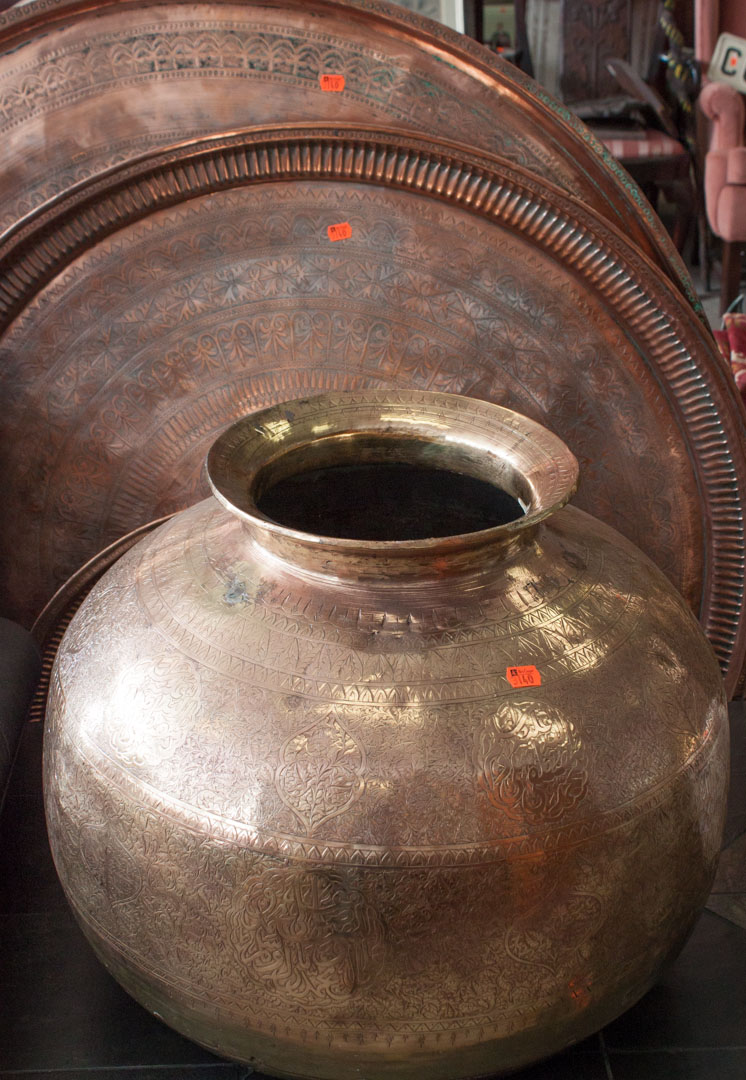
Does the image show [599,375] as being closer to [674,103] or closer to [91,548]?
[91,548]

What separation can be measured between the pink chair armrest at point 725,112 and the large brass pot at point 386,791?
398cm

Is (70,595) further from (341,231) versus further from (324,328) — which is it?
(341,231)

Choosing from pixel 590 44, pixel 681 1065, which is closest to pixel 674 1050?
pixel 681 1065

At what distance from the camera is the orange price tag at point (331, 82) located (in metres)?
1.98

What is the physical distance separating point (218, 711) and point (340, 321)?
3.38 ft

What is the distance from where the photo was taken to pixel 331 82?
1.98m

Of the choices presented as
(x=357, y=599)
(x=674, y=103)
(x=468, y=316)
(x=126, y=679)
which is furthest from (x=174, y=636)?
(x=674, y=103)

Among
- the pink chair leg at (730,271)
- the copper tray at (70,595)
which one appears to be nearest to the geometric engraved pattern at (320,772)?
the copper tray at (70,595)

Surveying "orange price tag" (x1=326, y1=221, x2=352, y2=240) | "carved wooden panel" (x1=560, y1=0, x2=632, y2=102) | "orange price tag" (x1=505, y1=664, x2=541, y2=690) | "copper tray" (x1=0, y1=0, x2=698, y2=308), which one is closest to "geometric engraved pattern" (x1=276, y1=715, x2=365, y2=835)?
"orange price tag" (x1=505, y1=664, x2=541, y2=690)

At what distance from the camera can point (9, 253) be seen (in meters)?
1.89

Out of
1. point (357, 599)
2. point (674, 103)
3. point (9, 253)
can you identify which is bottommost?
point (674, 103)

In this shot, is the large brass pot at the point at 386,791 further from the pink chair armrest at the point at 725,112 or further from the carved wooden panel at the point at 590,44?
the carved wooden panel at the point at 590,44

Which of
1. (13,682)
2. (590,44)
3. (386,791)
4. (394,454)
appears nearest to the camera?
(386,791)

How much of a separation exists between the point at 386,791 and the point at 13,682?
0.83 meters
